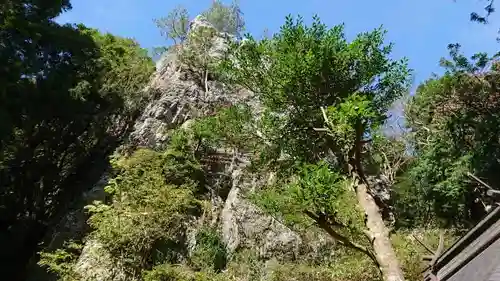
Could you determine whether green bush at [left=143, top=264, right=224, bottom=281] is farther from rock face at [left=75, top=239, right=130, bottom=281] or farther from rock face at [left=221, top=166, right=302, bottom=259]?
rock face at [left=221, top=166, right=302, bottom=259]

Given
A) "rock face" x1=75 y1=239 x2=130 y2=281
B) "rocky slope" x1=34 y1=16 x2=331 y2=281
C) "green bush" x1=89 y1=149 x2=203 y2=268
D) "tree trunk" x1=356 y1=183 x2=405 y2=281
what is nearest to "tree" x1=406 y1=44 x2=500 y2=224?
"rocky slope" x1=34 y1=16 x2=331 y2=281

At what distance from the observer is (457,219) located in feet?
46.8

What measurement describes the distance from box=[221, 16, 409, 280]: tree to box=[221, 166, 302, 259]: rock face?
3815 mm

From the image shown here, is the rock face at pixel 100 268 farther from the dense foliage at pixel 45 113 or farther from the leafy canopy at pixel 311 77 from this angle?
the leafy canopy at pixel 311 77

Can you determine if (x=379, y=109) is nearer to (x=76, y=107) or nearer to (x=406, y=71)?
(x=406, y=71)

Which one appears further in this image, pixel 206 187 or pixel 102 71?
pixel 102 71

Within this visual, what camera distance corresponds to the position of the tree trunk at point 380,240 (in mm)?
6641

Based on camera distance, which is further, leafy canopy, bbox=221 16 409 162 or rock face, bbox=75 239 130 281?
rock face, bbox=75 239 130 281

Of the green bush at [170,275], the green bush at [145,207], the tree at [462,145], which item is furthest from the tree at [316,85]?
the tree at [462,145]

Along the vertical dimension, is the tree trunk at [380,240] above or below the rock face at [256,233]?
below

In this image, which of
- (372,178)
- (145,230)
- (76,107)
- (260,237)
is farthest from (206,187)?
(372,178)

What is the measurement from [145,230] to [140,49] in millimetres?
10502

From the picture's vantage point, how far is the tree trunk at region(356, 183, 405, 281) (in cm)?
664

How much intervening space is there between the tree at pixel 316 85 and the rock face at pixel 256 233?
381cm
